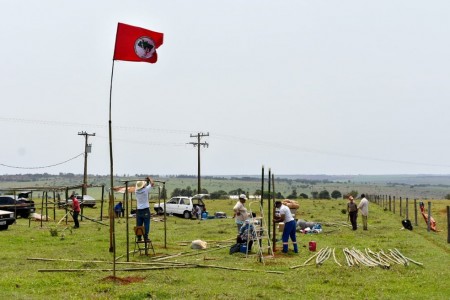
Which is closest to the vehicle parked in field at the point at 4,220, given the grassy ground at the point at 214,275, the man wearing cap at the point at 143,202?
the grassy ground at the point at 214,275

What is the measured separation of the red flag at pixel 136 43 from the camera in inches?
515

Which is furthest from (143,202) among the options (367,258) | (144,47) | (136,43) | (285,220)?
(367,258)

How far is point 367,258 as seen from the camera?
632 inches

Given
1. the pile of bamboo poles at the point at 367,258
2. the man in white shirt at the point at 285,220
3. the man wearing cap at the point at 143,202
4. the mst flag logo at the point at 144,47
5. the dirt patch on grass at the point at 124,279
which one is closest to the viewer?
the dirt patch on grass at the point at 124,279

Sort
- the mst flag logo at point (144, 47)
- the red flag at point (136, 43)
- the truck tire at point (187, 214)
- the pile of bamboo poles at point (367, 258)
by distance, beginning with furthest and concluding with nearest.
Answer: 1. the truck tire at point (187, 214)
2. the pile of bamboo poles at point (367, 258)
3. the mst flag logo at point (144, 47)
4. the red flag at point (136, 43)

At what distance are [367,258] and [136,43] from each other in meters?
8.56

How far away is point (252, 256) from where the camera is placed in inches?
661

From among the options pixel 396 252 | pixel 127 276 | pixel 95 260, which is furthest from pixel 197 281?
pixel 396 252

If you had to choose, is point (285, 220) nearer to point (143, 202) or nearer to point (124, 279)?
point (143, 202)

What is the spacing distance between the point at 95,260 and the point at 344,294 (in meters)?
7.25

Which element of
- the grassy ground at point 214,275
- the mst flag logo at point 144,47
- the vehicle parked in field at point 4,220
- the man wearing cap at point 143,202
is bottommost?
the grassy ground at point 214,275

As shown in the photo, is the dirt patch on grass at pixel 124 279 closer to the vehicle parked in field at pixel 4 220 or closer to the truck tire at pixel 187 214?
the vehicle parked in field at pixel 4 220

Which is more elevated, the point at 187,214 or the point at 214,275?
the point at 214,275

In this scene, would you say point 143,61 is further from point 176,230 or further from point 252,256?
point 176,230
